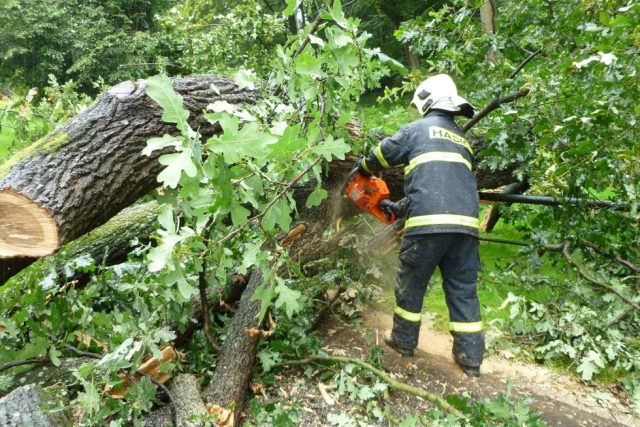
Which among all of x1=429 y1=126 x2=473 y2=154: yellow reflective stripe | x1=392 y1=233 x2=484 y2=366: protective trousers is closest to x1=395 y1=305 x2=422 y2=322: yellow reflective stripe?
x1=392 y1=233 x2=484 y2=366: protective trousers

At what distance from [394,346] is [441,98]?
1.69m

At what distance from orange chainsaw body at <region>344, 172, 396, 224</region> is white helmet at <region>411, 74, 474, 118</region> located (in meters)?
0.59

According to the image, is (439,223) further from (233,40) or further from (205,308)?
(233,40)

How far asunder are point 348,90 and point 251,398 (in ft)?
5.61

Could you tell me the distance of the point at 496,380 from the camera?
2.79 meters

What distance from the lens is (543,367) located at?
9.56 ft

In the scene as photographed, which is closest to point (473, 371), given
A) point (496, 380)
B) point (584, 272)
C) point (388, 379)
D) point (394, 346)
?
point (496, 380)

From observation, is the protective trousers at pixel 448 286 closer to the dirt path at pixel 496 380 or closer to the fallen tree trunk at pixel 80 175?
the dirt path at pixel 496 380

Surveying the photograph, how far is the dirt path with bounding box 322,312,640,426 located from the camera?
2490 millimetres

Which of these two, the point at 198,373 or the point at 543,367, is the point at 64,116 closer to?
the point at 198,373

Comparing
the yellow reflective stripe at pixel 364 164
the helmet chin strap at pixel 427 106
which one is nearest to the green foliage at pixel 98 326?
the yellow reflective stripe at pixel 364 164

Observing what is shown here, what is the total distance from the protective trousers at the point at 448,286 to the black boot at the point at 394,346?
0.03 meters

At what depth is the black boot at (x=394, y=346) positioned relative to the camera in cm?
290

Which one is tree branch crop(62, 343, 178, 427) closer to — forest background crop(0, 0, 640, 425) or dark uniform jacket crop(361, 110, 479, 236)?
forest background crop(0, 0, 640, 425)
